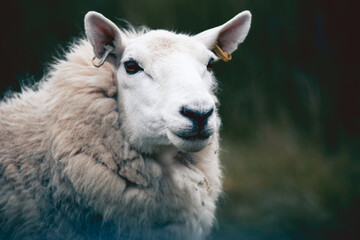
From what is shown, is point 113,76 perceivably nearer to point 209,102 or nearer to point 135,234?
point 209,102

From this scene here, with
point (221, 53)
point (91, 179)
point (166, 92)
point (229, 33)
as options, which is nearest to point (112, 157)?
point (91, 179)

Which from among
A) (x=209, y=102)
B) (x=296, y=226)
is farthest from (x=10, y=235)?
(x=296, y=226)

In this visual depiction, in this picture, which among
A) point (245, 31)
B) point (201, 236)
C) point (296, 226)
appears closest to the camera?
point (201, 236)

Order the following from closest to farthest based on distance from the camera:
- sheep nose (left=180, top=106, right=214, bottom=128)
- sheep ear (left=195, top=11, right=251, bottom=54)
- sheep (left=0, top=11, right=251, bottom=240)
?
sheep nose (left=180, top=106, right=214, bottom=128), sheep (left=0, top=11, right=251, bottom=240), sheep ear (left=195, top=11, right=251, bottom=54)

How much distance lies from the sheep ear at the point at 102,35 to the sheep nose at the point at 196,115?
690 mm

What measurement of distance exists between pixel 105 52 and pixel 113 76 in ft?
0.53

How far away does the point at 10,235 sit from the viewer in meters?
2.33

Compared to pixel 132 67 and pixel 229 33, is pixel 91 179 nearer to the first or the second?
pixel 132 67

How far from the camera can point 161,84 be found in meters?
2.20

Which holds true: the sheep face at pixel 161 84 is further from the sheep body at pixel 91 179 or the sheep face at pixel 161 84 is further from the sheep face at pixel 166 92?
the sheep body at pixel 91 179

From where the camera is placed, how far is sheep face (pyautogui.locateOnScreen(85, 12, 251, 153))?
2.02 m

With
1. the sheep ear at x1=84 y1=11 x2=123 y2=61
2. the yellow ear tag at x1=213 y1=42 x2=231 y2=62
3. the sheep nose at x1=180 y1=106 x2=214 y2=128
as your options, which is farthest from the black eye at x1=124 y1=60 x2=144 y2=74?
the yellow ear tag at x1=213 y1=42 x2=231 y2=62

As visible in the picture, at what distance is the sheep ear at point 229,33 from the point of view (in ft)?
8.54

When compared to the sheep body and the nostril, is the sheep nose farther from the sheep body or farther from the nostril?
the sheep body
